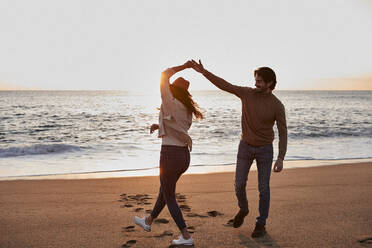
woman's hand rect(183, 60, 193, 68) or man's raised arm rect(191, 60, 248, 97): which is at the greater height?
woman's hand rect(183, 60, 193, 68)

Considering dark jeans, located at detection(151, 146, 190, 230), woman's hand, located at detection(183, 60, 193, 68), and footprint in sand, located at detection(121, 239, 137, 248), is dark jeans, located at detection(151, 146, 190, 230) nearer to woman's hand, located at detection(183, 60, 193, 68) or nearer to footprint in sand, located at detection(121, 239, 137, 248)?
footprint in sand, located at detection(121, 239, 137, 248)

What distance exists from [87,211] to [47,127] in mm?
21184

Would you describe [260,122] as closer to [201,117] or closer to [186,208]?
[201,117]

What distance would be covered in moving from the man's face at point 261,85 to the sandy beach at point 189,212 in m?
1.63

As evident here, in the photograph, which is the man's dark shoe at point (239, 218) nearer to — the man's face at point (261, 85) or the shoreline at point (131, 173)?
the man's face at point (261, 85)

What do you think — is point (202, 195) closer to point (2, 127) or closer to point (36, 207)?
point (36, 207)

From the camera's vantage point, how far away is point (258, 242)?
13.6 ft

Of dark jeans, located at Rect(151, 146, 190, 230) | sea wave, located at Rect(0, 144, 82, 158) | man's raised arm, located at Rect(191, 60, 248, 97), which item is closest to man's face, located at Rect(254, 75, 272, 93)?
man's raised arm, located at Rect(191, 60, 248, 97)

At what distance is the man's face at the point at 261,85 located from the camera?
4.04 metres

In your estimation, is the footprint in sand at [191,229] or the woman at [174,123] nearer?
the woman at [174,123]

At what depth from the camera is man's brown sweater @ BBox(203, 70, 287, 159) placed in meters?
4.07

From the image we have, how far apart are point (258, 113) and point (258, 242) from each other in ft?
4.54

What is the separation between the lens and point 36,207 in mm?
5578

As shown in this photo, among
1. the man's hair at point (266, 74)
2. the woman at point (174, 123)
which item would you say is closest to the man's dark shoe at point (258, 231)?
the woman at point (174, 123)
